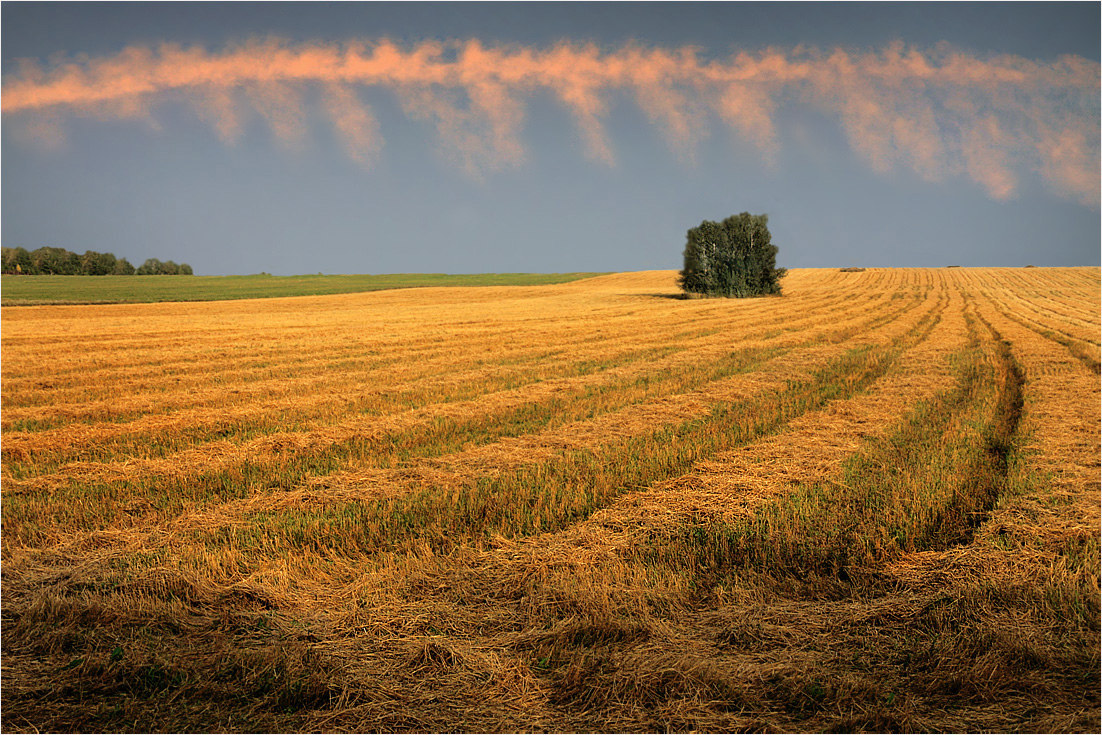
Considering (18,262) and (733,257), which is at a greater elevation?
(18,262)

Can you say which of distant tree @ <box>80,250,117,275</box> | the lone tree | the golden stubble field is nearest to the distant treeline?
distant tree @ <box>80,250,117,275</box>

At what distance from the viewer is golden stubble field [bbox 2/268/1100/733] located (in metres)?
3.96

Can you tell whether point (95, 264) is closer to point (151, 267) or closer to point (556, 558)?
point (151, 267)

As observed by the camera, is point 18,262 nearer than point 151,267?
Yes

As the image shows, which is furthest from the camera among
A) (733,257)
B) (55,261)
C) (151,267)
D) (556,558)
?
(151,267)

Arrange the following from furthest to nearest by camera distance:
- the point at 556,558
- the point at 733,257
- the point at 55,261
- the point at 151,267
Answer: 1. the point at 151,267
2. the point at 55,261
3. the point at 733,257
4. the point at 556,558

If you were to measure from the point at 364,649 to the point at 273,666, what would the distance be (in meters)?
0.53

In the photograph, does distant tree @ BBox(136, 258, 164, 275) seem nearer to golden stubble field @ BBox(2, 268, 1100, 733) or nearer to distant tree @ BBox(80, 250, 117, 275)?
distant tree @ BBox(80, 250, 117, 275)

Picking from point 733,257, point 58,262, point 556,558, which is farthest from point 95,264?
point 556,558

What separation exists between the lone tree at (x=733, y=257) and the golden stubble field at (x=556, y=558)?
43.4 meters

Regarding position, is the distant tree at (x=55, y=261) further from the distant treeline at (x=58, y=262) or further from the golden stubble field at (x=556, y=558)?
the golden stubble field at (x=556, y=558)

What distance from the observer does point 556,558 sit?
5.65 metres

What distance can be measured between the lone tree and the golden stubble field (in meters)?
43.4

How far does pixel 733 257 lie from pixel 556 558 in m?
53.9
